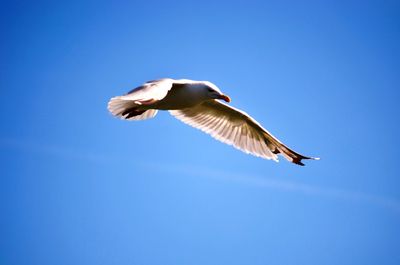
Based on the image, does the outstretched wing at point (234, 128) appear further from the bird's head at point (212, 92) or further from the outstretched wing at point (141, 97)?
the outstretched wing at point (141, 97)

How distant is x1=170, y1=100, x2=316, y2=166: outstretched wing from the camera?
10867mm

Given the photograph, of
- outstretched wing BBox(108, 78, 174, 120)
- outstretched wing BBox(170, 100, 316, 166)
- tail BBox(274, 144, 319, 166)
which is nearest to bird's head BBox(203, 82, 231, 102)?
outstretched wing BBox(108, 78, 174, 120)

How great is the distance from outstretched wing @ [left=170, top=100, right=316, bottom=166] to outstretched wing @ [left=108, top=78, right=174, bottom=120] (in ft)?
6.06

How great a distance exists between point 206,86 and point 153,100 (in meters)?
2.24

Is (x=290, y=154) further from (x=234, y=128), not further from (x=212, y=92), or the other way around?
(x=212, y=92)

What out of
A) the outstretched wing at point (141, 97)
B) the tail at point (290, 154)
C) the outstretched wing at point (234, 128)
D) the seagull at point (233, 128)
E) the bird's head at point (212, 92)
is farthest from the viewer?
the outstretched wing at point (234, 128)

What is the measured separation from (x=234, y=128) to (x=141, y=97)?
4.33 m

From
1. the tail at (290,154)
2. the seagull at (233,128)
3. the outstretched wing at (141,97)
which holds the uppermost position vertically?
the seagull at (233,128)

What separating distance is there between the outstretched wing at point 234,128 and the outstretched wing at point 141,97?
1846mm

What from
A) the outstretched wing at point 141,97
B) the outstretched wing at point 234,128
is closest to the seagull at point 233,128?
the outstretched wing at point 234,128

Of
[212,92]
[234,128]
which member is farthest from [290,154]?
[212,92]

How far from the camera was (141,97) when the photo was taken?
7020mm

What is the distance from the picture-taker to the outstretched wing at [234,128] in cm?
1087

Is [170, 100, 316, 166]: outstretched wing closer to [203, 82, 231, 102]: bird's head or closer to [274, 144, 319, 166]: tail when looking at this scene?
[274, 144, 319, 166]: tail
